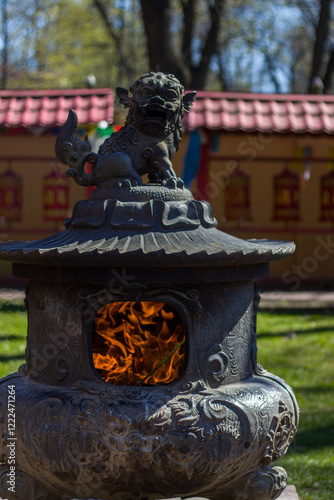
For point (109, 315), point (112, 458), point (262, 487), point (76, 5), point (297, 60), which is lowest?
point (262, 487)

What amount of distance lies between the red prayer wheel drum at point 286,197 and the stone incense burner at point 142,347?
773 centimetres

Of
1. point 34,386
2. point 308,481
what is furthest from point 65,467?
point 308,481

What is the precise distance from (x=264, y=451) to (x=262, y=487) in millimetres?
163

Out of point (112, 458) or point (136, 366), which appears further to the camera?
point (136, 366)

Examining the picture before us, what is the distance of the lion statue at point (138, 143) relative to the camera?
3.10m

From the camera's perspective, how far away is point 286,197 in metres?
10.9

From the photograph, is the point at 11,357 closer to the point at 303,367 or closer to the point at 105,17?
the point at 303,367

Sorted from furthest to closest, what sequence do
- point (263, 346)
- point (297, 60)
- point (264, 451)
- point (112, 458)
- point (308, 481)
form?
point (297, 60) → point (263, 346) → point (308, 481) → point (264, 451) → point (112, 458)

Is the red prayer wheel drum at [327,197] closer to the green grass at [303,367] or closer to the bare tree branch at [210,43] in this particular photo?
the green grass at [303,367]

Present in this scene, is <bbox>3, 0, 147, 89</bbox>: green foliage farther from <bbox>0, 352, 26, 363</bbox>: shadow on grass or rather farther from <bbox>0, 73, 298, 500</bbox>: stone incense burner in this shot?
<bbox>0, 73, 298, 500</bbox>: stone incense burner

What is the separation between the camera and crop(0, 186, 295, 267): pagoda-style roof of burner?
2.68 metres

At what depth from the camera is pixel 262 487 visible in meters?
2.96

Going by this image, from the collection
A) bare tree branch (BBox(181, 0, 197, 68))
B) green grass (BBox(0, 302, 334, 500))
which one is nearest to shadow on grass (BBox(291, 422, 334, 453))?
green grass (BBox(0, 302, 334, 500))

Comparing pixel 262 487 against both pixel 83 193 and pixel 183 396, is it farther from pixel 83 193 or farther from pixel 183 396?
pixel 83 193
